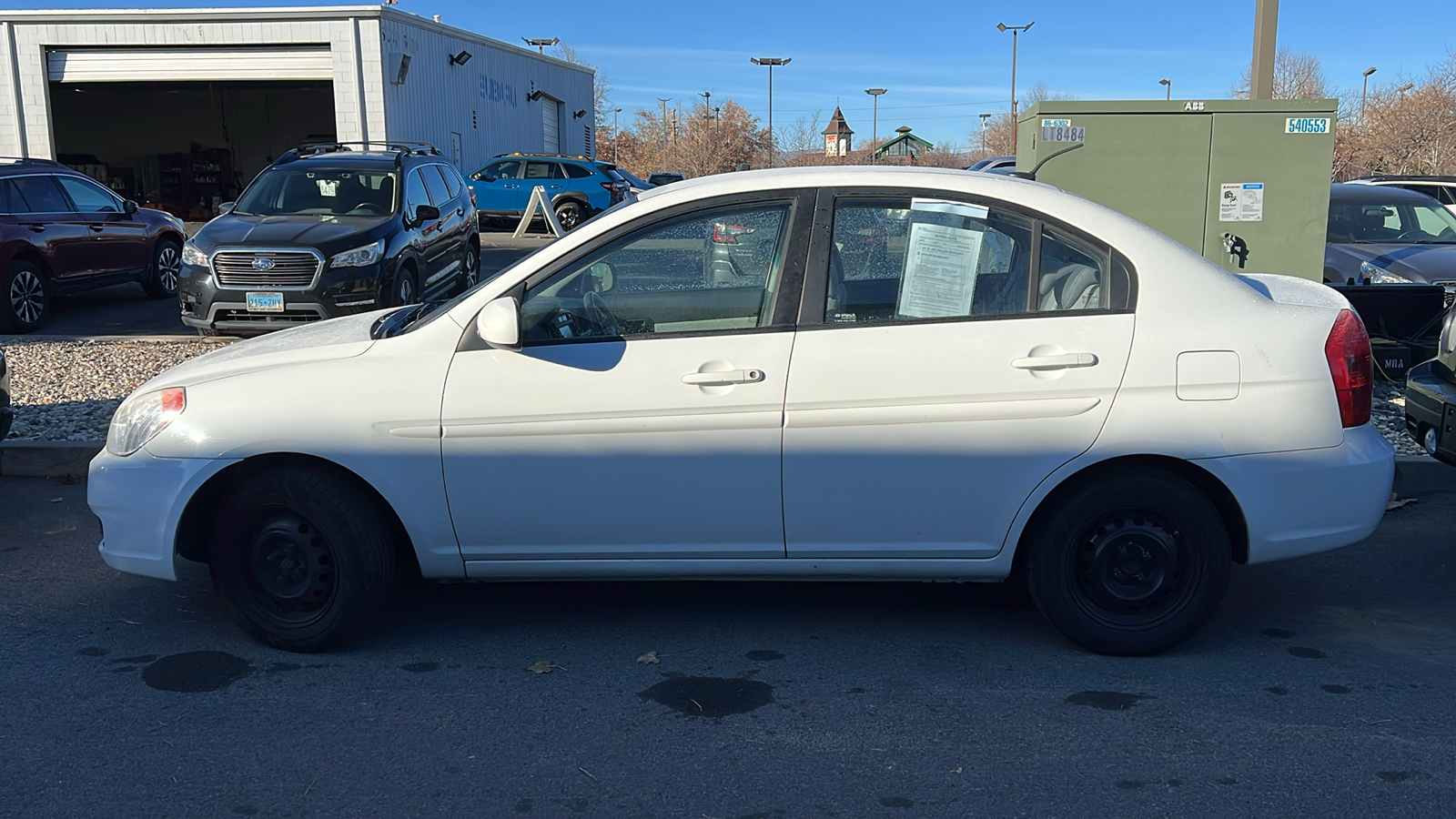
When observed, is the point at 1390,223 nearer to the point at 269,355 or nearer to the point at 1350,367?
the point at 1350,367

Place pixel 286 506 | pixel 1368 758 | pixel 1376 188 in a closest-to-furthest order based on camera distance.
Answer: pixel 1368 758 → pixel 286 506 → pixel 1376 188

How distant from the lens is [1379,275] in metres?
9.90

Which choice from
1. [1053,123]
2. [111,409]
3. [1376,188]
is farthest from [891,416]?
[1376,188]

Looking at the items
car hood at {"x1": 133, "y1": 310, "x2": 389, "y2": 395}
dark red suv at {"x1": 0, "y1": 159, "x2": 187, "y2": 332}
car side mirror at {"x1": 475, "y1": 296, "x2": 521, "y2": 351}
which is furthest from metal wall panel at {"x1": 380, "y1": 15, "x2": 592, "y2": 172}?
car side mirror at {"x1": 475, "y1": 296, "x2": 521, "y2": 351}

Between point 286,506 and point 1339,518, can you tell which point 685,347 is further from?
point 1339,518

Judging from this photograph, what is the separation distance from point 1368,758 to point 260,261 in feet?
30.0

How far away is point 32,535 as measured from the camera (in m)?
5.83

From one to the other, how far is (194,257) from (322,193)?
1.59m

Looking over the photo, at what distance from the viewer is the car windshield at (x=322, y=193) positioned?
445 inches

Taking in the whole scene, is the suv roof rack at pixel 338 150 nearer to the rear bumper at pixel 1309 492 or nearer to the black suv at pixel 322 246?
the black suv at pixel 322 246

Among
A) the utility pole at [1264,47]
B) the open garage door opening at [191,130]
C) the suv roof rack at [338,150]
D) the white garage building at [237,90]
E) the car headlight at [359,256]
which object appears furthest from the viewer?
the open garage door opening at [191,130]

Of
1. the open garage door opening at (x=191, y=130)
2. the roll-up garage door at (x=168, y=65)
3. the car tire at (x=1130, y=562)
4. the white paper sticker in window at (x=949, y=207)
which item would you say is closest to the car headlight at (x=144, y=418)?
the white paper sticker in window at (x=949, y=207)

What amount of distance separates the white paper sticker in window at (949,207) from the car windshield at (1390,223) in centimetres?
830

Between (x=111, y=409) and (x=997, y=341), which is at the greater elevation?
(x=997, y=341)
